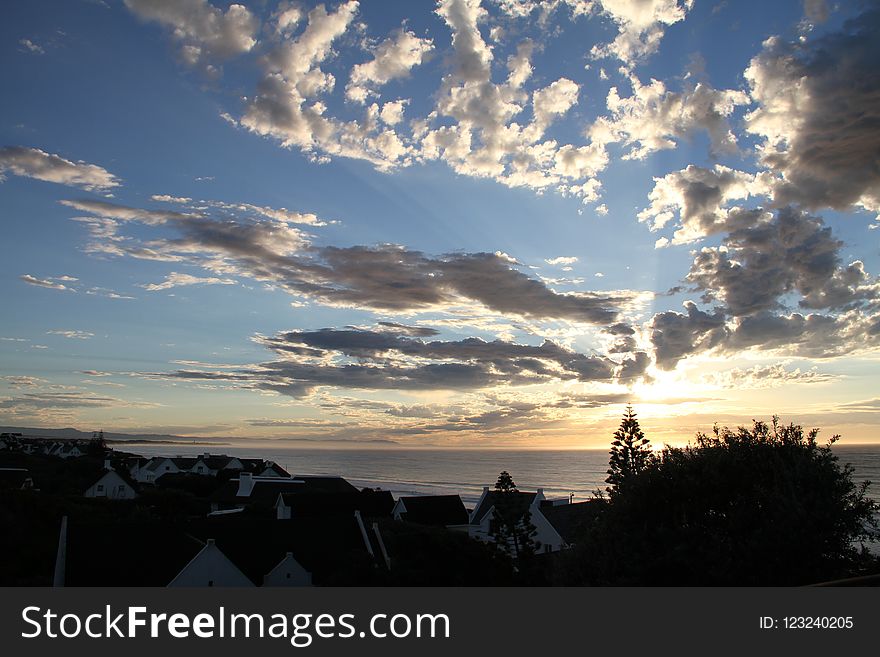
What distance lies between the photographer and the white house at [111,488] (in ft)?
248

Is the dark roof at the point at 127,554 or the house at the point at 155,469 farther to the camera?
the house at the point at 155,469

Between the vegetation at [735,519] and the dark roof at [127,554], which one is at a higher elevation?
the vegetation at [735,519]

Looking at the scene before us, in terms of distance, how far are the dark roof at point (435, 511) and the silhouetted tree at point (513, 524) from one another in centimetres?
1113

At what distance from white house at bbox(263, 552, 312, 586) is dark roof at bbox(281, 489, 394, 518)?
27724 millimetres

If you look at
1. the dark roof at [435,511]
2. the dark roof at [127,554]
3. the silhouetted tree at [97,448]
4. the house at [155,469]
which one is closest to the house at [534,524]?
the dark roof at [435,511]

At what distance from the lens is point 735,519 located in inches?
689

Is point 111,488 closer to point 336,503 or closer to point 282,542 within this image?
point 336,503

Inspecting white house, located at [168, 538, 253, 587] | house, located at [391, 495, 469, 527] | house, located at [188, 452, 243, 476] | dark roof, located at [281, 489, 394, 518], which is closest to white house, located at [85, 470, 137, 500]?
dark roof, located at [281, 489, 394, 518]

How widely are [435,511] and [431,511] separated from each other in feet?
1.38

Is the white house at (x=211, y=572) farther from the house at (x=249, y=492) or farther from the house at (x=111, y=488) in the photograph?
the house at (x=111, y=488)
